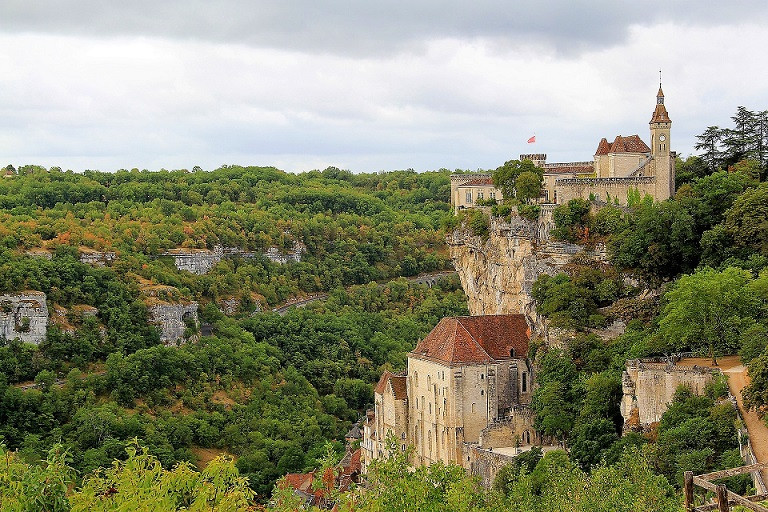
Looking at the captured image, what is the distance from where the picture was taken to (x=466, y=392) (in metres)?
55.0

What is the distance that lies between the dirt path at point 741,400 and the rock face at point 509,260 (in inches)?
565

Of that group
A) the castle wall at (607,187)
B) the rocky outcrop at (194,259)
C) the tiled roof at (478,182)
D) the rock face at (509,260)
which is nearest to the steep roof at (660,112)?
the castle wall at (607,187)

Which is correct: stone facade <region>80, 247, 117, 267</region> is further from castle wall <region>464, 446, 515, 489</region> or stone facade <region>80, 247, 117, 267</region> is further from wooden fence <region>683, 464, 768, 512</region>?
wooden fence <region>683, 464, 768, 512</region>

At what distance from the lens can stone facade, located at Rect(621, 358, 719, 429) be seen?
140 feet

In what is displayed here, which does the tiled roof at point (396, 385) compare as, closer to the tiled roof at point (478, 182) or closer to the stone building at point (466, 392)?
the stone building at point (466, 392)

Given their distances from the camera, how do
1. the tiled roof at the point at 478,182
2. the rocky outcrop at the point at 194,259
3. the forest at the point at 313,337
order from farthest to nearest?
the rocky outcrop at the point at 194,259
the tiled roof at the point at 478,182
the forest at the point at 313,337

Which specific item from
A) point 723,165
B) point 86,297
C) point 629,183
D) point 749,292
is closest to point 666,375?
point 749,292

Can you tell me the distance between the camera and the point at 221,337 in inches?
3863

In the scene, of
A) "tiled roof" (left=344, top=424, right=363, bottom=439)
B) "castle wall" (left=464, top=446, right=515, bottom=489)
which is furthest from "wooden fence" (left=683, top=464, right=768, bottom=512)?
"tiled roof" (left=344, top=424, right=363, bottom=439)

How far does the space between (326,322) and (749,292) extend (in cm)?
6783

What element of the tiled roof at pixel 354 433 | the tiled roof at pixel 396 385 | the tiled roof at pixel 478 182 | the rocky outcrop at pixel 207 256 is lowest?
Answer: the tiled roof at pixel 354 433

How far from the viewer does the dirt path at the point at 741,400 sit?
35.2 metres

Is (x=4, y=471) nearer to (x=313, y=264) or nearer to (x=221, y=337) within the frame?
(x=221, y=337)

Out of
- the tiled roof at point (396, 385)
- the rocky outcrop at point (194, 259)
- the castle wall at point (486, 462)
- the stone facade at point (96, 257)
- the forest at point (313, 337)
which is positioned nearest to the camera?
the forest at point (313, 337)
